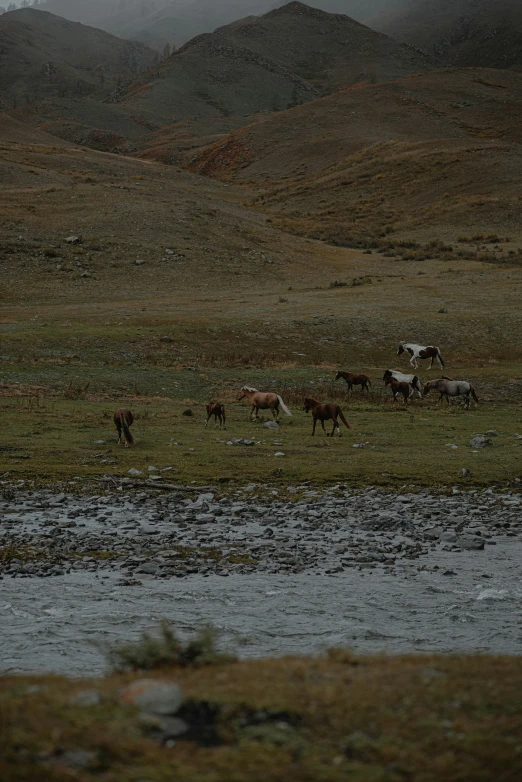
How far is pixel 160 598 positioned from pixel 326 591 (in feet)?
9.10

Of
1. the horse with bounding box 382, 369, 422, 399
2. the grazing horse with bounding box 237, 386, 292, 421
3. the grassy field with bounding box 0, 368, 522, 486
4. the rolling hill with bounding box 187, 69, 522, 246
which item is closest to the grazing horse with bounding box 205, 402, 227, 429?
the grassy field with bounding box 0, 368, 522, 486

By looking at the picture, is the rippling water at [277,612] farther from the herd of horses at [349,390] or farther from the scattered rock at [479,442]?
the herd of horses at [349,390]

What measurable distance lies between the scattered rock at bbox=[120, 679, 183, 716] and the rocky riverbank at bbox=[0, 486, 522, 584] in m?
7.25

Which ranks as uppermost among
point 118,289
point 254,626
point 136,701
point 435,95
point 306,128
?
point 435,95

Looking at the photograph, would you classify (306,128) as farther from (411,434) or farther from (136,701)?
(136,701)

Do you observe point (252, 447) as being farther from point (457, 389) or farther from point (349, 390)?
point (457, 389)

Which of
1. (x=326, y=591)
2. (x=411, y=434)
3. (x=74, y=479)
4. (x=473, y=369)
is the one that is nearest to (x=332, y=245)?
(x=473, y=369)

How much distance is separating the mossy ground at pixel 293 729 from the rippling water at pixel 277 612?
3.66 meters

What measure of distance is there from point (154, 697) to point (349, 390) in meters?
30.4

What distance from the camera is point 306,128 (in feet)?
551

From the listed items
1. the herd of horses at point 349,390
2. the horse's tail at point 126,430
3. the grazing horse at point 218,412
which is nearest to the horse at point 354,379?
the herd of horses at point 349,390

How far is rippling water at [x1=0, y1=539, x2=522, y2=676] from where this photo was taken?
10.3 meters

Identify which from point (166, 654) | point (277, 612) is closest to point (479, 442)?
point (277, 612)

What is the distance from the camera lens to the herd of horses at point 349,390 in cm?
2600
